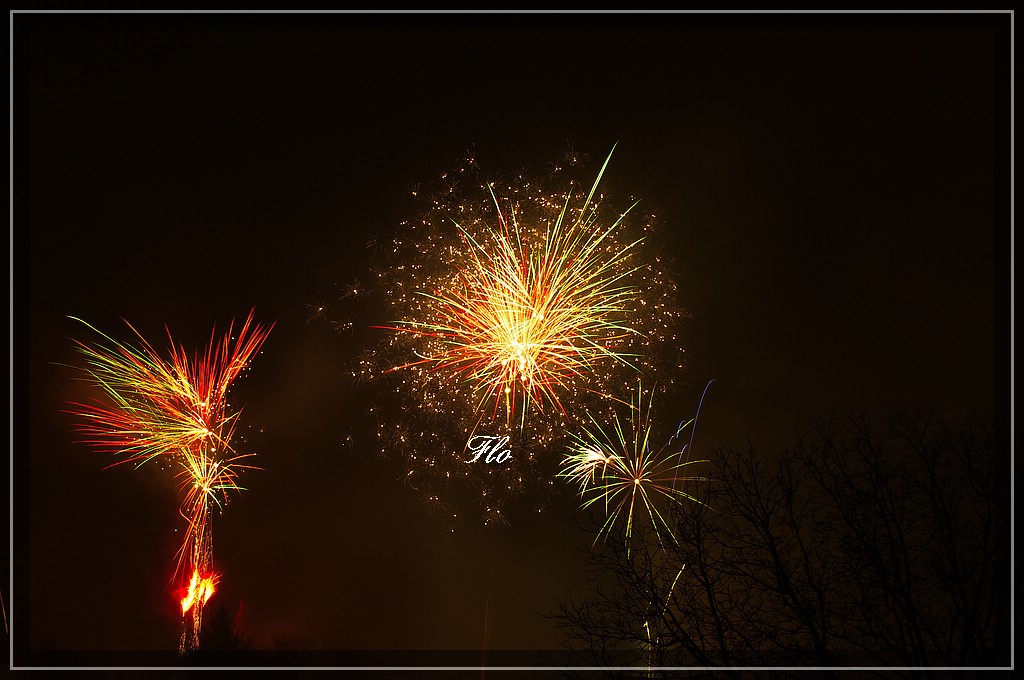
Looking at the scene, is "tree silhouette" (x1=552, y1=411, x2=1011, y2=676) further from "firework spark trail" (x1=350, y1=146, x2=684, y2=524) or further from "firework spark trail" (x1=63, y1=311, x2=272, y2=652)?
"firework spark trail" (x1=63, y1=311, x2=272, y2=652)

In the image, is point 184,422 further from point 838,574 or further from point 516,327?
point 838,574

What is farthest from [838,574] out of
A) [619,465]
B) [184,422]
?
[184,422]

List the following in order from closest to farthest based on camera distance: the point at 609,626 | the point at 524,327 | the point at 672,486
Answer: the point at 609,626 → the point at 672,486 → the point at 524,327

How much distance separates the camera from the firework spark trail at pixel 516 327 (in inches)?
412

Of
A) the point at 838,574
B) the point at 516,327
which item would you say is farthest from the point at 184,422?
the point at 838,574

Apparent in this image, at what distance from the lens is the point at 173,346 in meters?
10.7

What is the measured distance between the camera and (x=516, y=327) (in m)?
10.9

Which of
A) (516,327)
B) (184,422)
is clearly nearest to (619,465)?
(516,327)

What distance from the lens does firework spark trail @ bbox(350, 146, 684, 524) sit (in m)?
10.5

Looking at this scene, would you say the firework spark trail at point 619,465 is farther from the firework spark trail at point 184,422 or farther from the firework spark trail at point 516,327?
the firework spark trail at point 184,422

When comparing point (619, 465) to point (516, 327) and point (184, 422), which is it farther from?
point (184, 422)

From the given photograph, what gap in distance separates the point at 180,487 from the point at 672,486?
24.8ft

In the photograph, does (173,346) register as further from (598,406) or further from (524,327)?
(598,406)

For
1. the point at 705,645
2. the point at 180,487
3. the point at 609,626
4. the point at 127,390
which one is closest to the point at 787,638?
the point at 705,645
